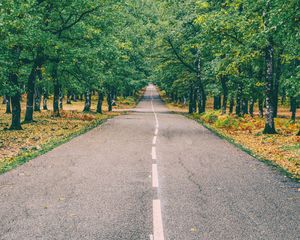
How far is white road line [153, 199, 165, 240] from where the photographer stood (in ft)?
17.8

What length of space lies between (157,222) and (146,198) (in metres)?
1.43

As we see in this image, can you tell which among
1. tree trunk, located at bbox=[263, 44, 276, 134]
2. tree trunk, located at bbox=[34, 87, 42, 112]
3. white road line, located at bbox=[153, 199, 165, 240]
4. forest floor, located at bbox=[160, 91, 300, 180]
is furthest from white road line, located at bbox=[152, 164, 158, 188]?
tree trunk, located at bbox=[34, 87, 42, 112]

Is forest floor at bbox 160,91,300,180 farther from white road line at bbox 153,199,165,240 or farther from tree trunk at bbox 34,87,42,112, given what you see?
tree trunk at bbox 34,87,42,112

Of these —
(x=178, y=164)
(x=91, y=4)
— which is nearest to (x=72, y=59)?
(x=91, y=4)

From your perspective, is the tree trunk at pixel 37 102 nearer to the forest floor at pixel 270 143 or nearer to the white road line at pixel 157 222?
the forest floor at pixel 270 143

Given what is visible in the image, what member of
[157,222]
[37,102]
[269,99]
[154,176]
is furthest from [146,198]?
[37,102]

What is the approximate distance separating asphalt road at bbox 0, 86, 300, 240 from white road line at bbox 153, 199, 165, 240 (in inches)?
0.6

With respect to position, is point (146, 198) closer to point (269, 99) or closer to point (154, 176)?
point (154, 176)

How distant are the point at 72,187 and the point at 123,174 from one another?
175 centimetres

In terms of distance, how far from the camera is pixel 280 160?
12.6 meters

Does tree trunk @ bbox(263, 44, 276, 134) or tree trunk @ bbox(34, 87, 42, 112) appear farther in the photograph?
tree trunk @ bbox(34, 87, 42, 112)

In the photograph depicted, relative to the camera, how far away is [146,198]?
7.38 meters

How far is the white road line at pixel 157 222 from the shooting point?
213 inches

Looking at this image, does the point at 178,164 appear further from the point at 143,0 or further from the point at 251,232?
the point at 143,0
